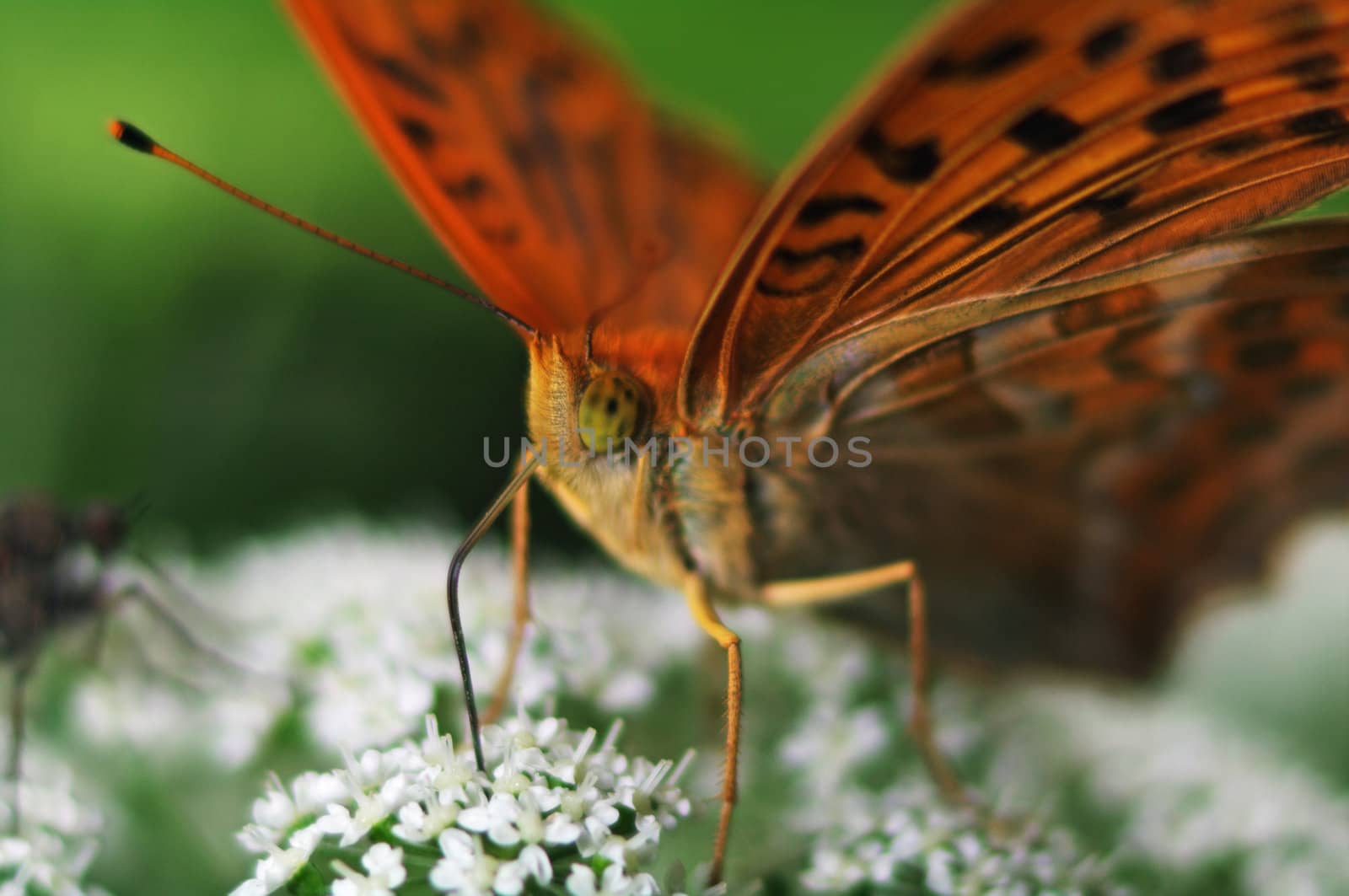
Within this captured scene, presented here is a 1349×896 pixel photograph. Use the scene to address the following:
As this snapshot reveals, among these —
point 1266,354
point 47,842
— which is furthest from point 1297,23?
point 47,842

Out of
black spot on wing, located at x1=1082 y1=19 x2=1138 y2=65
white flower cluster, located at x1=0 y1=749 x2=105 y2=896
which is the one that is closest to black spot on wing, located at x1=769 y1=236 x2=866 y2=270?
black spot on wing, located at x1=1082 y1=19 x2=1138 y2=65

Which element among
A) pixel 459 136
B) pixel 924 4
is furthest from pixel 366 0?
pixel 924 4

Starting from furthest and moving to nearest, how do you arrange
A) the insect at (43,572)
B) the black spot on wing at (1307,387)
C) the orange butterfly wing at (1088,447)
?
the black spot on wing at (1307,387), the insect at (43,572), the orange butterfly wing at (1088,447)

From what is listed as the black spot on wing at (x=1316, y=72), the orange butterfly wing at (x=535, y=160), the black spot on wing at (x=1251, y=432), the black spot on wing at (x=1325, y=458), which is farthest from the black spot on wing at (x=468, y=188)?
the black spot on wing at (x=1325, y=458)

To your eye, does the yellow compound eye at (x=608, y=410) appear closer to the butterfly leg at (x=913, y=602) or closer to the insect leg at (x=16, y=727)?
the butterfly leg at (x=913, y=602)

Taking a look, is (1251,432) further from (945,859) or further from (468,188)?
(468,188)

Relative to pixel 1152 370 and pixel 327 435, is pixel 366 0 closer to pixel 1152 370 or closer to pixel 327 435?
pixel 327 435

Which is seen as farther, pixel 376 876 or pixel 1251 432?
pixel 1251 432
